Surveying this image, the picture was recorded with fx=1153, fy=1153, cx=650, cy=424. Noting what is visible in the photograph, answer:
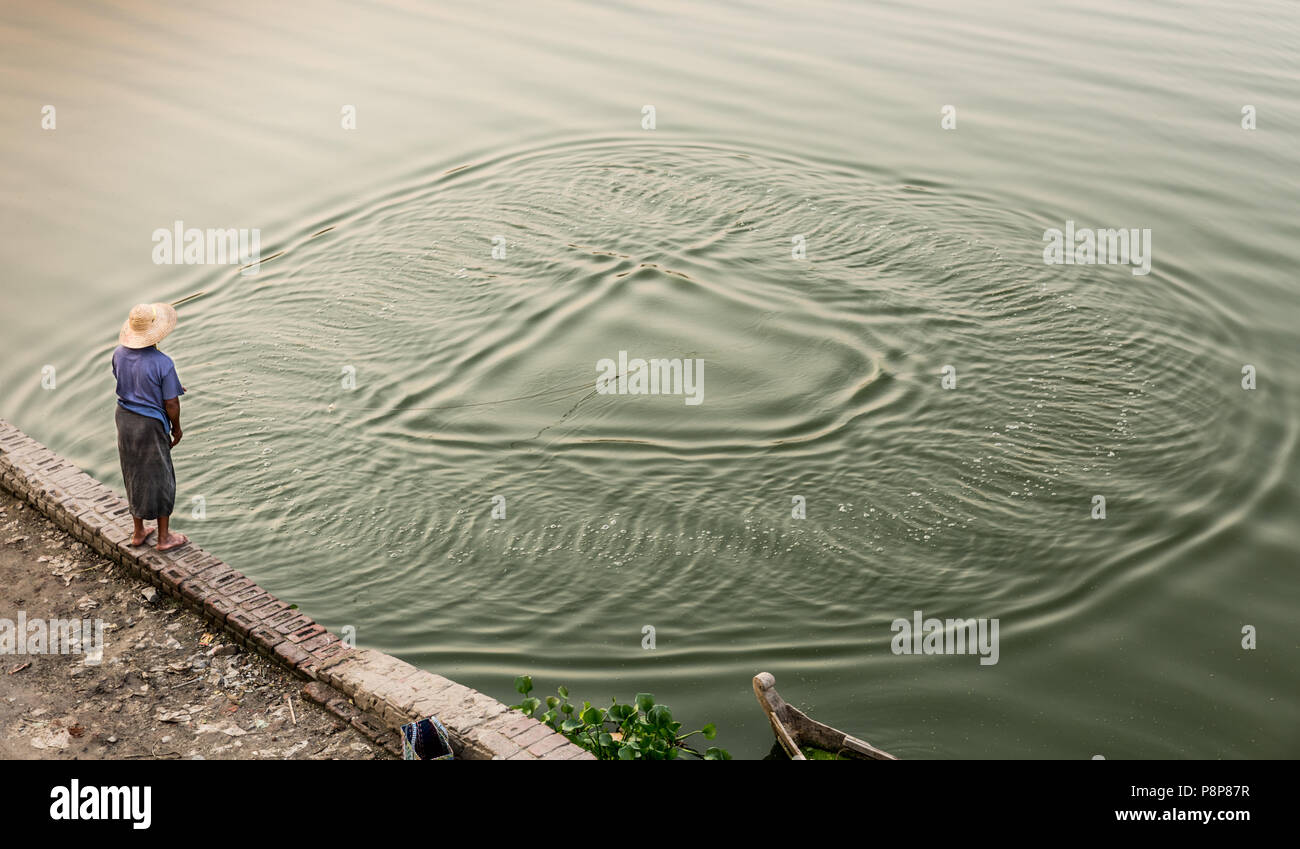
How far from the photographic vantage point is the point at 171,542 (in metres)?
7.56

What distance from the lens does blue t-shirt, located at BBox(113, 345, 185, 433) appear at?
7.10 metres

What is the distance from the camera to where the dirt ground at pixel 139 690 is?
20.4ft

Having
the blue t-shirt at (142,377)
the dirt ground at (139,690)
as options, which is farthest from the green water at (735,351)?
the blue t-shirt at (142,377)

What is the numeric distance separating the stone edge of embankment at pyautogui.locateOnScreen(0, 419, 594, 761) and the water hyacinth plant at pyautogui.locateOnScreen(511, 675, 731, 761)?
0.18 metres

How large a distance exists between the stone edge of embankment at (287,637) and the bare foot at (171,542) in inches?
1.6

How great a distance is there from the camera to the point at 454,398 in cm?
1027

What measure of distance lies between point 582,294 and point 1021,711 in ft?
20.2

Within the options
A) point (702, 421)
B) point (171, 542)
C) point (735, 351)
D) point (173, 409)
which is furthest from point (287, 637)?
point (735, 351)

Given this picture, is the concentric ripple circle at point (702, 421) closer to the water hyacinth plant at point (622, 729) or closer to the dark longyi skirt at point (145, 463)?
the water hyacinth plant at point (622, 729)

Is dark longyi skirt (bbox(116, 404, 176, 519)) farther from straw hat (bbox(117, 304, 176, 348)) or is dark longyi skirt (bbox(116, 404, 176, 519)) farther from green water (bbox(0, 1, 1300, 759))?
green water (bbox(0, 1, 1300, 759))

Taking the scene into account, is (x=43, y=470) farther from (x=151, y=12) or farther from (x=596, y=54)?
(x=151, y=12)

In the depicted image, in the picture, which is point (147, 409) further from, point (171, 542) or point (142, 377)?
point (171, 542)

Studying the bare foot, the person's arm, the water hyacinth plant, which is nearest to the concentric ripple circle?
the bare foot

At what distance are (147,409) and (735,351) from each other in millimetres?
5438
